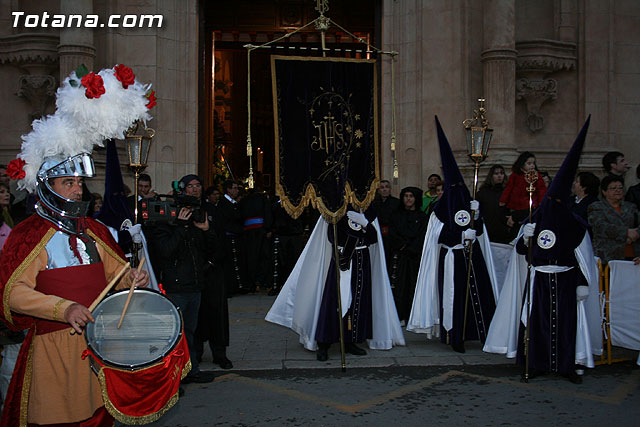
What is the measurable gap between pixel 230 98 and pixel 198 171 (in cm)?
920

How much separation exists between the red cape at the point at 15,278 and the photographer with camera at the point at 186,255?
2.31 metres

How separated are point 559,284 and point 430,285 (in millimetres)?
1903

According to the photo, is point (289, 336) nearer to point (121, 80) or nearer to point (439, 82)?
point (121, 80)

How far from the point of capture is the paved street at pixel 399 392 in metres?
5.52

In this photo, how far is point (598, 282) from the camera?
7.19 metres

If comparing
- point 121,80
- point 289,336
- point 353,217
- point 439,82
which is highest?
point 439,82

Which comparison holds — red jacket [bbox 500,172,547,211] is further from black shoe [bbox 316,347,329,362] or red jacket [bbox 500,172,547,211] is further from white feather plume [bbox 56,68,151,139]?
white feather plume [bbox 56,68,151,139]

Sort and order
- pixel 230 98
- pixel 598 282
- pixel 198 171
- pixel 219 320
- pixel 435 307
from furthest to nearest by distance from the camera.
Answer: pixel 230 98
pixel 198 171
pixel 435 307
pixel 598 282
pixel 219 320

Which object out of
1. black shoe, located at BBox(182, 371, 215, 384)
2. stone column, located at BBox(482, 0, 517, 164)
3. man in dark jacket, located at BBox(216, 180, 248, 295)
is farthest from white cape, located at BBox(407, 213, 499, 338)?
stone column, located at BBox(482, 0, 517, 164)

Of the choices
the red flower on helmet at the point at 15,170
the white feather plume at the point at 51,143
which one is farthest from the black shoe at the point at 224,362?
the red flower on helmet at the point at 15,170

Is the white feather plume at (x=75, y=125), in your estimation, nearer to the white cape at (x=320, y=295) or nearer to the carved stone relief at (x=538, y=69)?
the white cape at (x=320, y=295)

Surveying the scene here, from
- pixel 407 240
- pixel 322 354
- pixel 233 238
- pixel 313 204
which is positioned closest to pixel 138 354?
pixel 313 204

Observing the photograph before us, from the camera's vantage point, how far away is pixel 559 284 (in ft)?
21.7

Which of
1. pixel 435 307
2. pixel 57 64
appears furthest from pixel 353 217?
pixel 57 64
